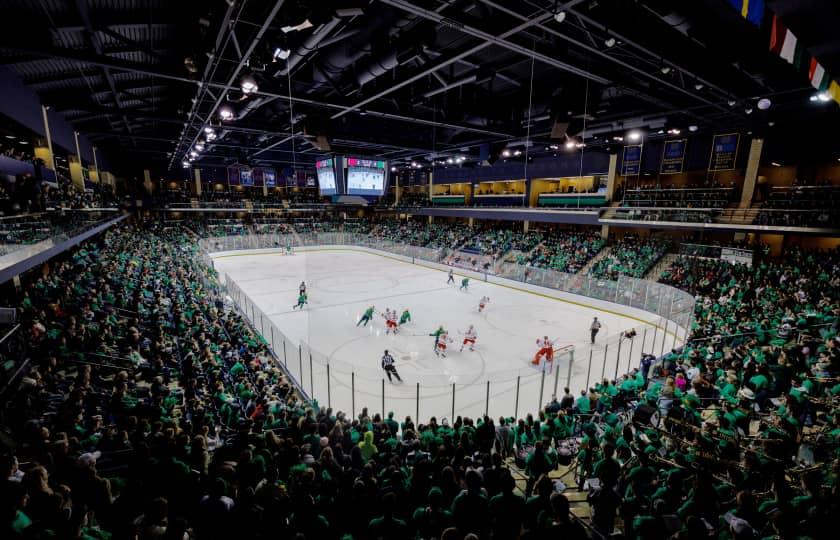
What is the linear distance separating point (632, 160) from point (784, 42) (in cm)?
2679

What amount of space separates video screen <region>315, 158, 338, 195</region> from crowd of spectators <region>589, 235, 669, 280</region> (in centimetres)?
1855

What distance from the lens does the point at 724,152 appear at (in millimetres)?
22297

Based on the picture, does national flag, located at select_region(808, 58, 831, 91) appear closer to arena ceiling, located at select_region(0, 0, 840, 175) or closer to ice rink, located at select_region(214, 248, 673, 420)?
arena ceiling, located at select_region(0, 0, 840, 175)

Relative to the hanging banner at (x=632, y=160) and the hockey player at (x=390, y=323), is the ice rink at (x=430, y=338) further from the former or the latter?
the hanging banner at (x=632, y=160)

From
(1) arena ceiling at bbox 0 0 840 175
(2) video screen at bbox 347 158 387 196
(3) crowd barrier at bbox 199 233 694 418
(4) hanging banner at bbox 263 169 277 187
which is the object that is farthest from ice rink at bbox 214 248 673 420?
(4) hanging banner at bbox 263 169 277 187

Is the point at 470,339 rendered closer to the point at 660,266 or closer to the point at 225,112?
the point at 225,112

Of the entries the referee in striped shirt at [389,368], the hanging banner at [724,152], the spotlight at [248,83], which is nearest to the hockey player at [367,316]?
the referee in striped shirt at [389,368]

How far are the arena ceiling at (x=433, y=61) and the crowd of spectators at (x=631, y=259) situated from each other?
24.4 feet

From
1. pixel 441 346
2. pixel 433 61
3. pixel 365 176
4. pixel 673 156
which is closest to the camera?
pixel 433 61

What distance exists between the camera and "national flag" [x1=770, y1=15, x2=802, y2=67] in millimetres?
3355

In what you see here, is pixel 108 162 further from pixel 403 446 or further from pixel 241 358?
pixel 403 446

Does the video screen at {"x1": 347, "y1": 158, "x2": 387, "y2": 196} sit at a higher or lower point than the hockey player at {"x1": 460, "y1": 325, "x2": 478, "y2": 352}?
higher

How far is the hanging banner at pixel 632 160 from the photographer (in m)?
26.3

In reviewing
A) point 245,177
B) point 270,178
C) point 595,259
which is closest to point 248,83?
point 595,259
